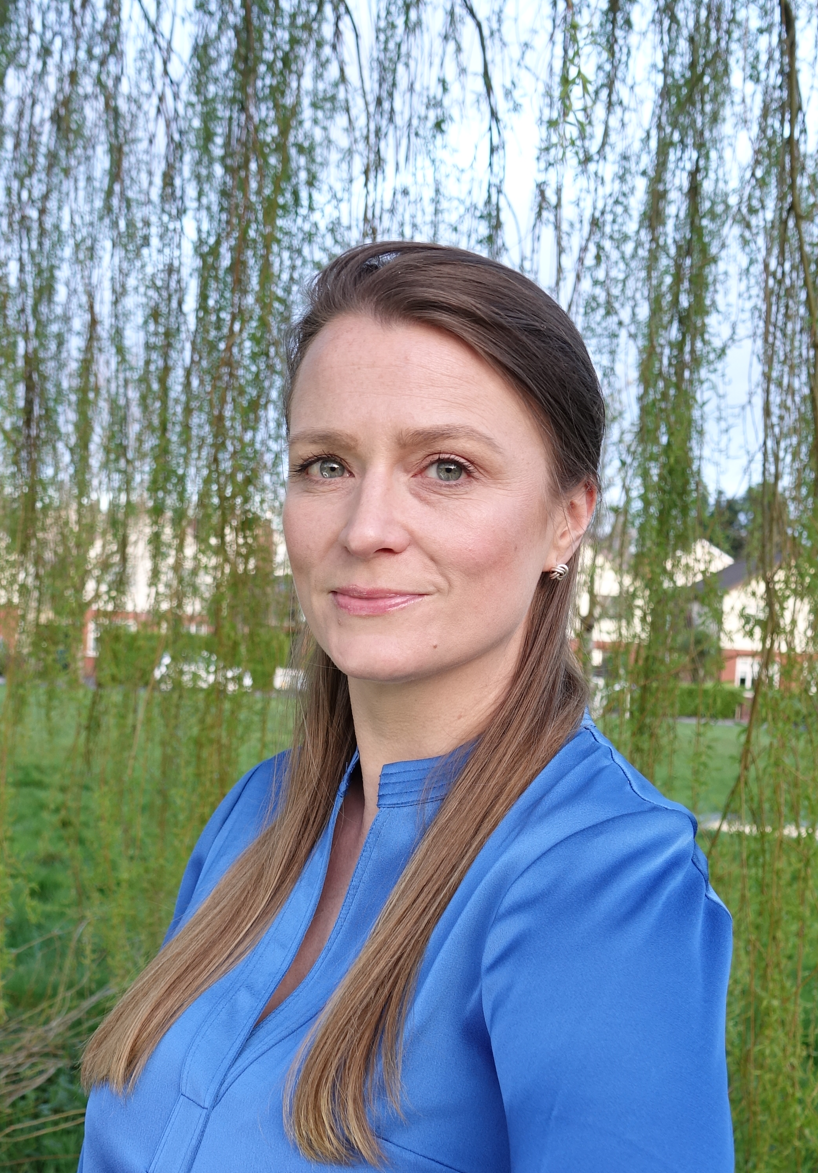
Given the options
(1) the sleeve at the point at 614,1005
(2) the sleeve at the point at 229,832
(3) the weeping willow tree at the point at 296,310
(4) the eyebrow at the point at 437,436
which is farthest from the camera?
(3) the weeping willow tree at the point at 296,310

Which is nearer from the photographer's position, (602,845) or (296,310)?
(602,845)

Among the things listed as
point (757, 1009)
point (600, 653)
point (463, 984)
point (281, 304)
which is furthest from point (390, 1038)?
point (281, 304)

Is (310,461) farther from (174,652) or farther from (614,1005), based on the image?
(174,652)

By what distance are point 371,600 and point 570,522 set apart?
0.86 ft

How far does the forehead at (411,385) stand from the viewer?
0.97 metres

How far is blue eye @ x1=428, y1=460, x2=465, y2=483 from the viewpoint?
0.98 meters

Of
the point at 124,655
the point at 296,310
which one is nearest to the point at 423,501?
the point at 296,310

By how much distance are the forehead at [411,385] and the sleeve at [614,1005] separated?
0.40 meters

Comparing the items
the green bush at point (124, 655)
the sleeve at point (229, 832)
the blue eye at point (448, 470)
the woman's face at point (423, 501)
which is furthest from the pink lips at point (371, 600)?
the green bush at point (124, 655)

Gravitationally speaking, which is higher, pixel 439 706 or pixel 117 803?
pixel 439 706

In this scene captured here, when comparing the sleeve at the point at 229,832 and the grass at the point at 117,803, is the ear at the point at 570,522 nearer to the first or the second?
the sleeve at the point at 229,832

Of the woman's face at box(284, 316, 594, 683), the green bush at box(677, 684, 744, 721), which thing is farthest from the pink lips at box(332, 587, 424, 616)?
the green bush at box(677, 684, 744, 721)

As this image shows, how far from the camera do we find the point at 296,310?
6.14 feet

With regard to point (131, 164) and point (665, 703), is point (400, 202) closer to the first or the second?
point (131, 164)
